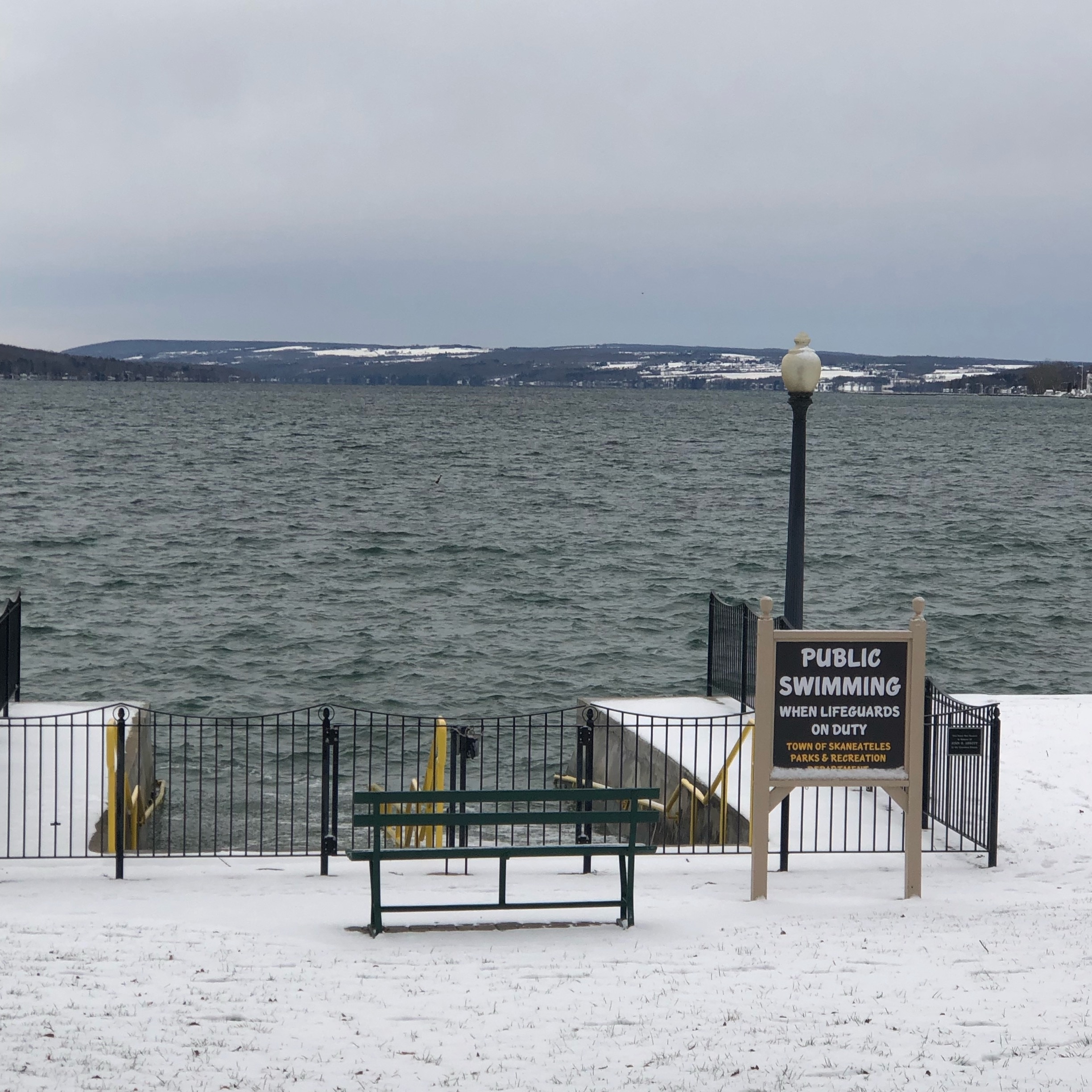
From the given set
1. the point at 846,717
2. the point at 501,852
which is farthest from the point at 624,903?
the point at 846,717

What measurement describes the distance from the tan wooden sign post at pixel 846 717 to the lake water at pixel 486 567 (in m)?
13.6

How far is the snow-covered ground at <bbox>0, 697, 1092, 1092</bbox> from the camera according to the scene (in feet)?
23.6

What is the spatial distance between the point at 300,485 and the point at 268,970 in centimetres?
6225

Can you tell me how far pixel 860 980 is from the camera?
8703 mm

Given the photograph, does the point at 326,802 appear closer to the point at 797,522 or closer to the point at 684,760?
the point at 684,760

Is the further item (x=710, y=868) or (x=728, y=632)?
(x=728, y=632)

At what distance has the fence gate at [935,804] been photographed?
12352 millimetres

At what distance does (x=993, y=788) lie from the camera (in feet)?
39.3

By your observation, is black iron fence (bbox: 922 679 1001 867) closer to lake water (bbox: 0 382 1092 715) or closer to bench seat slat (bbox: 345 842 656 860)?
bench seat slat (bbox: 345 842 656 860)

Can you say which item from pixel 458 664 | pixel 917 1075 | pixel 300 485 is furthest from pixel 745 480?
pixel 917 1075

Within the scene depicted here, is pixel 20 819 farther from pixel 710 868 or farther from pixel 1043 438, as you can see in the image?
pixel 1043 438

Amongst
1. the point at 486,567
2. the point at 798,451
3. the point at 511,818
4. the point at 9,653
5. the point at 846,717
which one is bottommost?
the point at 486,567

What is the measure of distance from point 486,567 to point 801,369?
93.0ft

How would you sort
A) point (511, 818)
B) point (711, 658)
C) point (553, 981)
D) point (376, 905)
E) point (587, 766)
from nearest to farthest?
1. point (553, 981)
2. point (376, 905)
3. point (511, 818)
4. point (587, 766)
5. point (711, 658)
